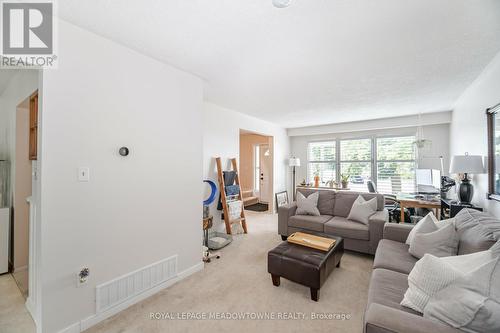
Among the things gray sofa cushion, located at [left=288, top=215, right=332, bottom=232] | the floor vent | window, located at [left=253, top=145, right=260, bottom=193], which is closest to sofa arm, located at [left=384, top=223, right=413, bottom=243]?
gray sofa cushion, located at [left=288, top=215, right=332, bottom=232]

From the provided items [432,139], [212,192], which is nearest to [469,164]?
[432,139]

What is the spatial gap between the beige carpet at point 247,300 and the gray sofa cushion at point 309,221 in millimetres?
Result: 604

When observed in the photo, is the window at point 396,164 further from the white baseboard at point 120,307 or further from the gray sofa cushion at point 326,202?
the white baseboard at point 120,307

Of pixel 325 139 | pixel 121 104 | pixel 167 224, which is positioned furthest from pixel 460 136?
pixel 121 104

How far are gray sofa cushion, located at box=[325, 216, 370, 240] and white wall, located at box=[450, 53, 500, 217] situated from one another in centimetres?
136

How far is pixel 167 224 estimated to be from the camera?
2.42 meters

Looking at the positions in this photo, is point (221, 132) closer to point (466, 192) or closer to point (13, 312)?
point (13, 312)

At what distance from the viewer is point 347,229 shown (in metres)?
3.21

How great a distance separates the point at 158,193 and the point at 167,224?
38cm

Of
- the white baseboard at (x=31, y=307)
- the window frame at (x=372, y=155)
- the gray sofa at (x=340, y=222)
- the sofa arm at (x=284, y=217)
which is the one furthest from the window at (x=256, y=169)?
the white baseboard at (x=31, y=307)

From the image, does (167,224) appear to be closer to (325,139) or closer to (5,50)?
(5,50)

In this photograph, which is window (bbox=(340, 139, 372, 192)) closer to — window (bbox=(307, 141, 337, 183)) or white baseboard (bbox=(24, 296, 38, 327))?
window (bbox=(307, 141, 337, 183))

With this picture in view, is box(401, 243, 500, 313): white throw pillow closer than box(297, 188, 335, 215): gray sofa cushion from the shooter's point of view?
Yes

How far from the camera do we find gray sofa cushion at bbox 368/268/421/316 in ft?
4.66
